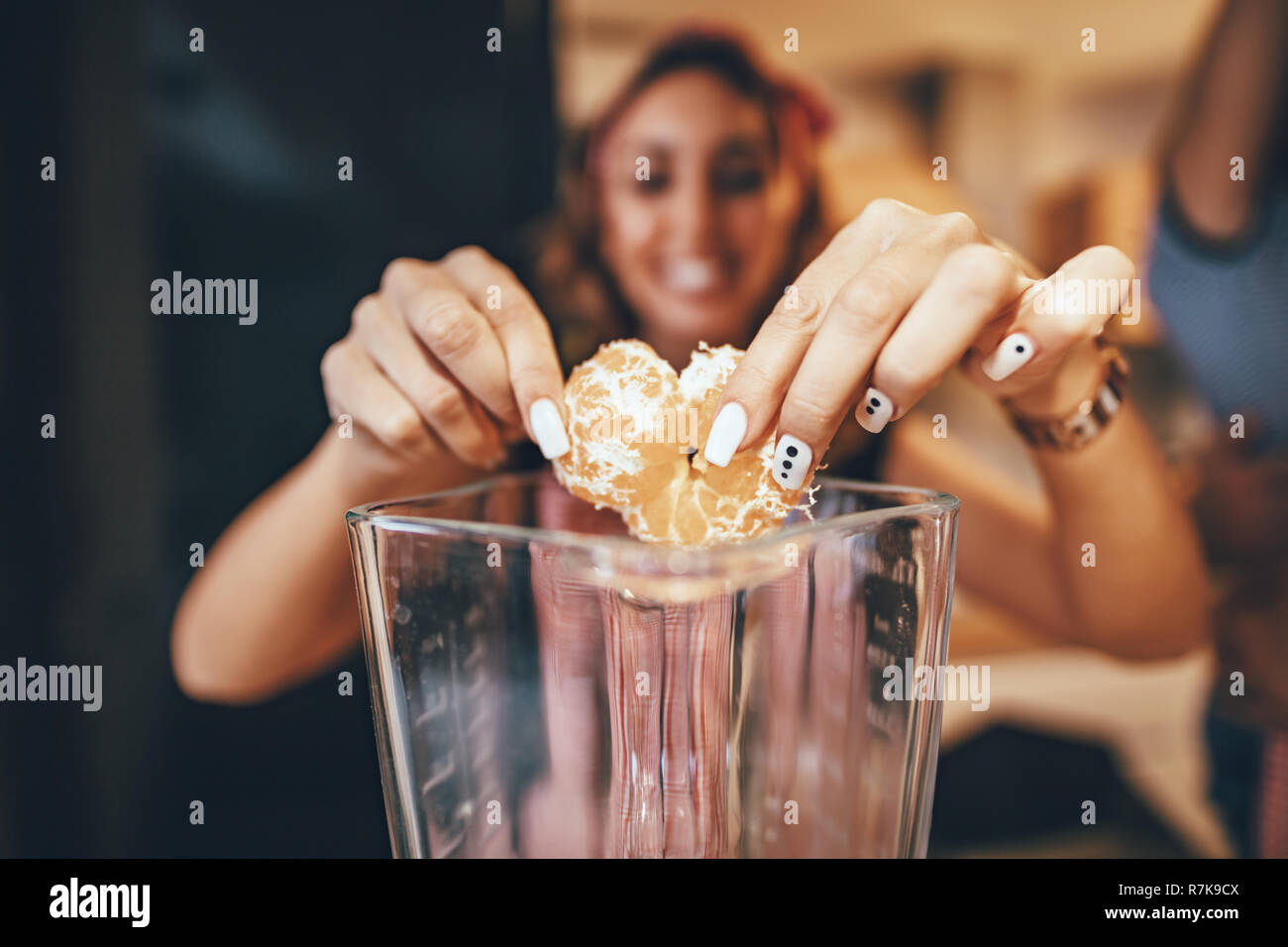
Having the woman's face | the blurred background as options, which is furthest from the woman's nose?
the blurred background

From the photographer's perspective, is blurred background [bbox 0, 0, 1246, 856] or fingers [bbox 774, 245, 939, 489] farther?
blurred background [bbox 0, 0, 1246, 856]

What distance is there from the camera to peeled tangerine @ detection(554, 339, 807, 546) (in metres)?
0.28

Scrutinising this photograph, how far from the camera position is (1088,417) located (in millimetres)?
382

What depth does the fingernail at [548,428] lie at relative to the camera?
0.99ft

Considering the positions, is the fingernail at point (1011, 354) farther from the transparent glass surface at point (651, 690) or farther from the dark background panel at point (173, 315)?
the dark background panel at point (173, 315)

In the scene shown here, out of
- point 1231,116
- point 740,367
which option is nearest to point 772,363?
point 740,367

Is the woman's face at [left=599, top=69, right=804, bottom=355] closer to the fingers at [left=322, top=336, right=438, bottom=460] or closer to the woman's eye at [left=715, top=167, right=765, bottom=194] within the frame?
the woman's eye at [left=715, top=167, right=765, bottom=194]

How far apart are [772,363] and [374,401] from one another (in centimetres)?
17

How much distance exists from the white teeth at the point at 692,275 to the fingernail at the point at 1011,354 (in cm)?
35

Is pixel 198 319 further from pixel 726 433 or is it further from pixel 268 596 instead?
pixel 726 433

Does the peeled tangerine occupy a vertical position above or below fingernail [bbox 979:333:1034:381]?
below

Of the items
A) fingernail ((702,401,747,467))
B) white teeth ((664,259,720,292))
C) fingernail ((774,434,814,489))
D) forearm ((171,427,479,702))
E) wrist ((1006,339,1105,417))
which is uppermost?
white teeth ((664,259,720,292))

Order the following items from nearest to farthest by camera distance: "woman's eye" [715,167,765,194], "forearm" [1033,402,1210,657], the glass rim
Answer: the glass rim, "forearm" [1033,402,1210,657], "woman's eye" [715,167,765,194]

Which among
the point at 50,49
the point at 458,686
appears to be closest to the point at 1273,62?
the point at 458,686
